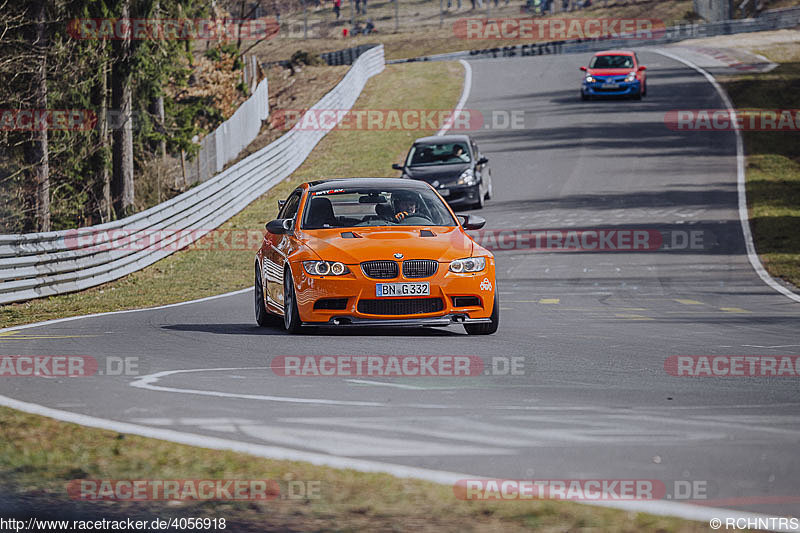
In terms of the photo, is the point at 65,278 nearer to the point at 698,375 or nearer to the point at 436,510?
the point at 698,375

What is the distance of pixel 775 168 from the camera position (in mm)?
32969

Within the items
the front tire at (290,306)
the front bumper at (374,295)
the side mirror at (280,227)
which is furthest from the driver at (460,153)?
the front bumper at (374,295)

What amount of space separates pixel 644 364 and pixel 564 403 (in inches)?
86.1

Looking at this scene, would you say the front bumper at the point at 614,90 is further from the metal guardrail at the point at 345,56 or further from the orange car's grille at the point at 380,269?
the orange car's grille at the point at 380,269

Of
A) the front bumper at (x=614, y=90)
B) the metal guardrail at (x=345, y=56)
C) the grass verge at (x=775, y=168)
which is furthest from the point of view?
the metal guardrail at (x=345, y=56)

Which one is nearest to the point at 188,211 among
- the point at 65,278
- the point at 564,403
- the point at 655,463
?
the point at 65,278

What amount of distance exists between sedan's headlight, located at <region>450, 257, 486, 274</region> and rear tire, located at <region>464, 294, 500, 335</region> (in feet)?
1.16

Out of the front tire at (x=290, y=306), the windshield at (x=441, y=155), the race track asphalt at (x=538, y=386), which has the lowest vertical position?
the race track asphalt at (x=538, y=386)

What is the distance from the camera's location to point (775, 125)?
129ft

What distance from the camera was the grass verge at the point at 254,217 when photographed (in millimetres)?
17797

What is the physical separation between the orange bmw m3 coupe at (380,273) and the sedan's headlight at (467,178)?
608 inches

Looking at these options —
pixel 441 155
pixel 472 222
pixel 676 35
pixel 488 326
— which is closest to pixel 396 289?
pixel 488 326

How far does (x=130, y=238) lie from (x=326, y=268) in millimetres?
11765

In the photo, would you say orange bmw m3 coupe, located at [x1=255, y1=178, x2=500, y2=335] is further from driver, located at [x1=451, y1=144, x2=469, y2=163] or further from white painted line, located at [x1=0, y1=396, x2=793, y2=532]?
driver, located at [x1=451, y1=144, x2=469, y2=163]
